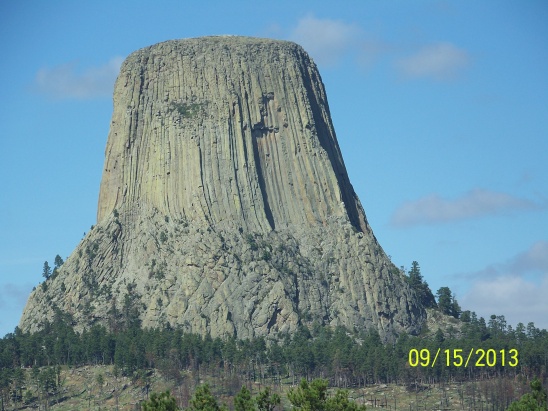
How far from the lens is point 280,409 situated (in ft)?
635

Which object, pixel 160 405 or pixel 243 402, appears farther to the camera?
pixel 243 402

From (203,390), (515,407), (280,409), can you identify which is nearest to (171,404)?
(203,390)

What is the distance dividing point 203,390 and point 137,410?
2381 inches

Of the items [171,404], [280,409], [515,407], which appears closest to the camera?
[171,404]

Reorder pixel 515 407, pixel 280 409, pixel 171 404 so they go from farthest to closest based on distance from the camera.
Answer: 1. pixel 280 409
2. pixel 515 407
3. pixel 171 404

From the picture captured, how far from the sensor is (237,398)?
139625mm

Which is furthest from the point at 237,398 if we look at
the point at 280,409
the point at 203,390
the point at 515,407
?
the point at 280,409

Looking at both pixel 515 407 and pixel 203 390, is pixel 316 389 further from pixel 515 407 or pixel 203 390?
pixel 515 407

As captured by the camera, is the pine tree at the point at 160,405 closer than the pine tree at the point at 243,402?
Yes

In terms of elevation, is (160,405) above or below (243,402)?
below

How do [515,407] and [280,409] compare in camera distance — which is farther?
[280,409]

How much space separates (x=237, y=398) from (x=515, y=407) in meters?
24.0

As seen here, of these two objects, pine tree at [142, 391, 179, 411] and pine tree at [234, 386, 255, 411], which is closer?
pine tree at [142, 391, 179, 411]

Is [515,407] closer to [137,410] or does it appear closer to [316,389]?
[316,389]
